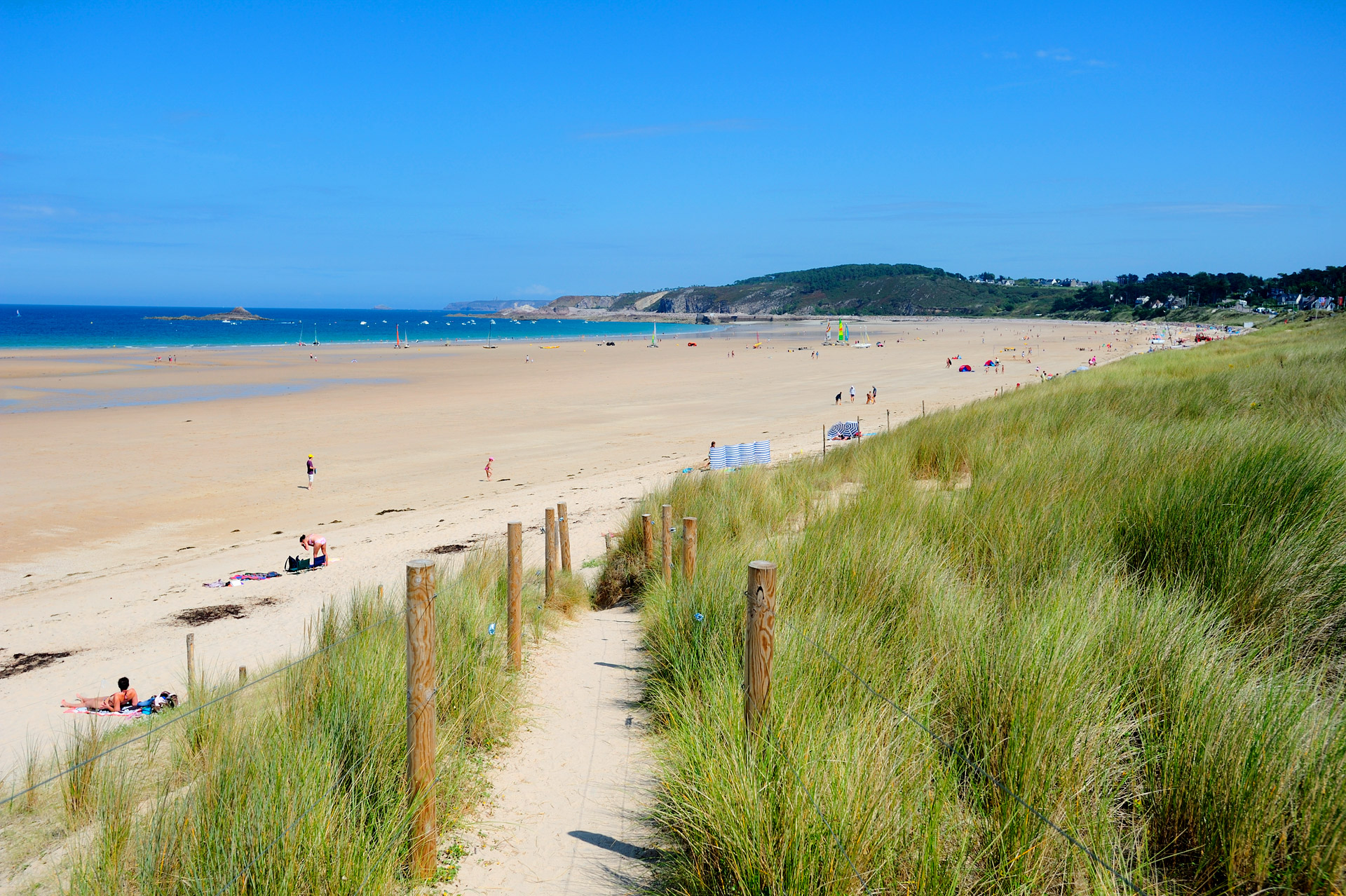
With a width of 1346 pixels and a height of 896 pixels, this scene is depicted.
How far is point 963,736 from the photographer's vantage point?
10.7 ft

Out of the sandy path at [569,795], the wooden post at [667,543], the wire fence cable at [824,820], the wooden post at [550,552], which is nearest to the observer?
the wire fence cable at [824,820]

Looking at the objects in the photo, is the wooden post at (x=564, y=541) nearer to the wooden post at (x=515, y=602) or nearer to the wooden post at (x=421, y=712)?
the wooden post at (x=515, y=602)

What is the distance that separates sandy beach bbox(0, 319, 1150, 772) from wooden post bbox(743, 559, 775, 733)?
623 centimetres

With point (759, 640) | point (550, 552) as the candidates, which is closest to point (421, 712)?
point (759, 640)

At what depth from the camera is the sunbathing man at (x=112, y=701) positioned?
271 inches

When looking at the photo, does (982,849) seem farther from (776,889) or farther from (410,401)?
(410,401)

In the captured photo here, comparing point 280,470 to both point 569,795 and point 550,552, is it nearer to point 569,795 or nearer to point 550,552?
point 550,552

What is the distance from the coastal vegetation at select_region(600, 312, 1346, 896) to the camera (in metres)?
2.60

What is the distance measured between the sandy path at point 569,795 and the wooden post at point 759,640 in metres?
0.85

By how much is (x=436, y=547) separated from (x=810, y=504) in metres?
6.29

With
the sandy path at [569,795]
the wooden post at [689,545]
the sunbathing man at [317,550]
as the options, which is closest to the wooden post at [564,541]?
the sandy path at [569,795]

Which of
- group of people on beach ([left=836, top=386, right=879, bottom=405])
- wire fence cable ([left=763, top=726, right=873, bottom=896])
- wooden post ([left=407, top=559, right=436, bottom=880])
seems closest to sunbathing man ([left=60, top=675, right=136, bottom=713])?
wooden post ([left=407, top=559, right=436, bottom=880])

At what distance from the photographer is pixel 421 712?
338 cm

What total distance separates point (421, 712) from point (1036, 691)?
2.52 m
